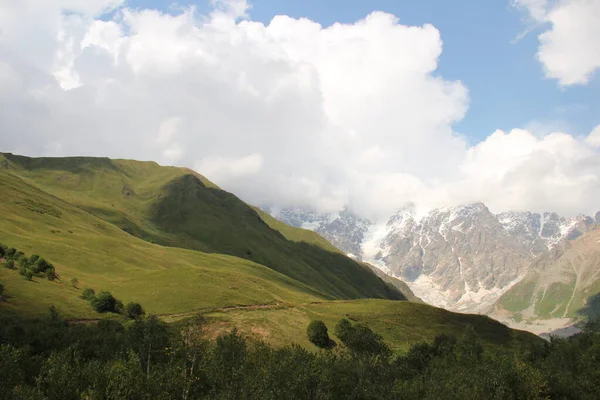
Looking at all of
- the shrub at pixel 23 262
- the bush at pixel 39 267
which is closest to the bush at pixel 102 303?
the bush at pixel 39 267

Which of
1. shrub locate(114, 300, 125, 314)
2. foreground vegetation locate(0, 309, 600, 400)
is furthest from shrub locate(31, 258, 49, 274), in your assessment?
foreground vegetation locate(0, 309, 600, 400)

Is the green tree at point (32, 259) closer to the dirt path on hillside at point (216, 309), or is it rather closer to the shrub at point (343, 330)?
the dirt path on hillside at point (216, 309)

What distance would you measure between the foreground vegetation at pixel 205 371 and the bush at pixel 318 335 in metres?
3.60

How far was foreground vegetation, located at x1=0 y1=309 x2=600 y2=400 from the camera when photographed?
4897 cm

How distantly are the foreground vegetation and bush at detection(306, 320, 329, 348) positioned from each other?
11.8 ft

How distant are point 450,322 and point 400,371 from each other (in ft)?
237

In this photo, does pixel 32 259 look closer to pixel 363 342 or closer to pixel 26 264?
pixel 26 264

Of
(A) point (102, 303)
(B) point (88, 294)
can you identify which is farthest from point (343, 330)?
(B) point (88, 294)

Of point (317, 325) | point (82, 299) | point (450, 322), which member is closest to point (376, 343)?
point (317, 325)

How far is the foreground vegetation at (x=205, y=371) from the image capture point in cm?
4897

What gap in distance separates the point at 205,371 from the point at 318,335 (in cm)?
4447

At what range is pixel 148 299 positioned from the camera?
12594 cm

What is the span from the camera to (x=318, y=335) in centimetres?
10812

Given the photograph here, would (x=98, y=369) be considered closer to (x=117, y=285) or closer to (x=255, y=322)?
(x=255, y=322)
